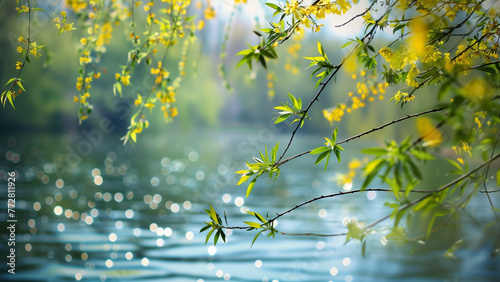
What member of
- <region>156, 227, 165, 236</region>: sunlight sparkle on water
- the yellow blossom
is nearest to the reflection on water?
<region>156, 227, 165, 236</region>: sunlight sparkle on water

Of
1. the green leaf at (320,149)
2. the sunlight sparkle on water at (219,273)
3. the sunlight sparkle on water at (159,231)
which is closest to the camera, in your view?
the green leaf at (320,149)

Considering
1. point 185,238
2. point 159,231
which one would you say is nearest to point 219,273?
point 185,238

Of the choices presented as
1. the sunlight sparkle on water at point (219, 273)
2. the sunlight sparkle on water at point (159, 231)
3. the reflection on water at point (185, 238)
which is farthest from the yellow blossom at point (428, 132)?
the sunlight sparkle on water at point (159, 231)

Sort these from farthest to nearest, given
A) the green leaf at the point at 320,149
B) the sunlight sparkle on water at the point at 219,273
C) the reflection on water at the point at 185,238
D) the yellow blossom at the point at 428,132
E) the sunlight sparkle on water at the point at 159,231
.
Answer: the sunlight sparkle on water at the point at 159,231 < the reflection on water at the point at 185,238 < the sunlight sparkle on water at the point at 219,273 < the green leaf at the point at 320,149 < the yellow blossom at the point at 428,132

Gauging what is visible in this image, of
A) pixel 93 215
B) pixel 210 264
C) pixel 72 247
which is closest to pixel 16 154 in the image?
pixel 93 215

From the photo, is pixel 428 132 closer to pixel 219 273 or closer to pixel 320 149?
pixel 320 149

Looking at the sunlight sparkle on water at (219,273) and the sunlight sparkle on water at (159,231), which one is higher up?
the sunlight sparkle on water at (159,231)

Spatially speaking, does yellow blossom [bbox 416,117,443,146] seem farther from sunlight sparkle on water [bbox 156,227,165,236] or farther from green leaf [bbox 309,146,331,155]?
sunlight sparkle on water [bbox 156,227,165,236]

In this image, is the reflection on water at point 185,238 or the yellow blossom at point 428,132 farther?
the reflection on water at point 185,238

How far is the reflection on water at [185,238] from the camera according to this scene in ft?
18.9

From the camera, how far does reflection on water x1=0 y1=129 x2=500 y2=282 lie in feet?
18.9

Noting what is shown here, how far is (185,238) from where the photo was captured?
7277 millimetres

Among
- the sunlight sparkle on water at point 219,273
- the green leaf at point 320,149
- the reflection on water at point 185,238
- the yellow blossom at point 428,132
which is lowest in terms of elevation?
the yellow blossom at point 428,132

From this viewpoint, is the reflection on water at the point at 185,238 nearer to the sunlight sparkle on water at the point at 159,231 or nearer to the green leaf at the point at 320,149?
the sunlight sparkle on water at the point at 159,231
